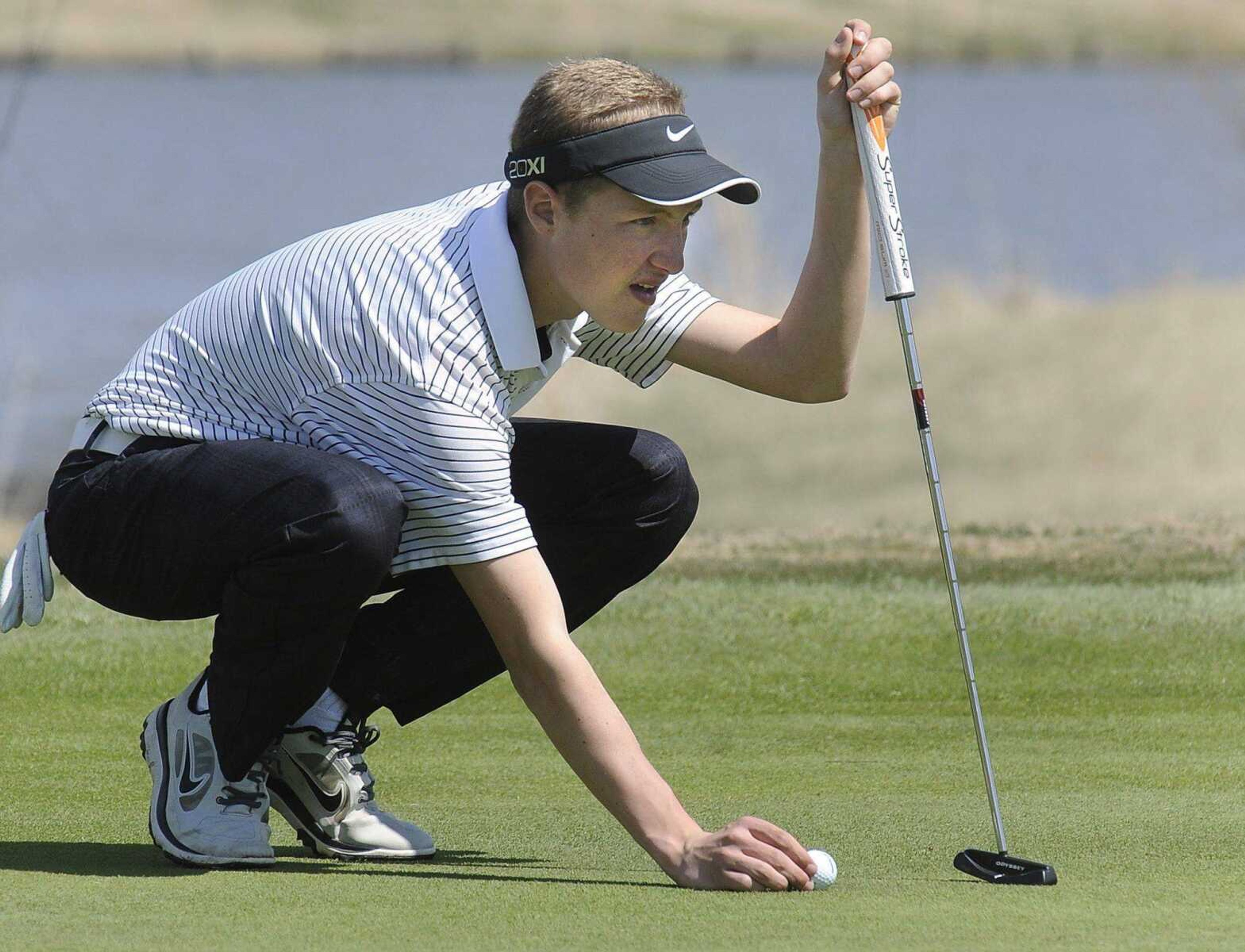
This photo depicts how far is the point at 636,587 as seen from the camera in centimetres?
516

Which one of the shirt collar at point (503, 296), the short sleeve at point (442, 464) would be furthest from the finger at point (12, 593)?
the shirt collar at point (503, 296)

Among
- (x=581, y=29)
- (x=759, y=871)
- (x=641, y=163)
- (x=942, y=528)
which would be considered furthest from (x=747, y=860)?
(x=581, y=29)

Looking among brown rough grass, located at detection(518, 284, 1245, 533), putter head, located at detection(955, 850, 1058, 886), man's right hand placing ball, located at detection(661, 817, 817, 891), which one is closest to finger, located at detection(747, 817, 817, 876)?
man's right hand placing ball, located at detection(661, 817, 817, 891)

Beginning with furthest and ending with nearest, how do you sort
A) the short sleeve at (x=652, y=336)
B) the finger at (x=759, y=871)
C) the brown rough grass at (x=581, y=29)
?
the brown rough grass at (x=581, y=29), the short sleeve at (x=652, y=336), the finger at (x=759, y=871)

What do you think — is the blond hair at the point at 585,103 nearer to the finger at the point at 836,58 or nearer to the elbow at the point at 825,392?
the finger at the point at 836,58

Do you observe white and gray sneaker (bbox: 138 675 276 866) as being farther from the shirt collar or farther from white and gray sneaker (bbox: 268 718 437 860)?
the shirt collar

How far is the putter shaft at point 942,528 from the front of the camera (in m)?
2.17

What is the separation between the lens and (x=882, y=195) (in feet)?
7.31

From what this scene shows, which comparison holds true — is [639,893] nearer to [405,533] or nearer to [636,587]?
[405,533]

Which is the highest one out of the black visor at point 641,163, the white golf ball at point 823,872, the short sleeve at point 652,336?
the black visor at point 641,163

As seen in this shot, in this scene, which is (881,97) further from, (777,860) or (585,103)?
(777,860)

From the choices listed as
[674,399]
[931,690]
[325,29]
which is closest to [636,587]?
[931,690]

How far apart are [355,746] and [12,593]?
0.48 m

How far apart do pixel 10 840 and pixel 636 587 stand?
9.50 ft
